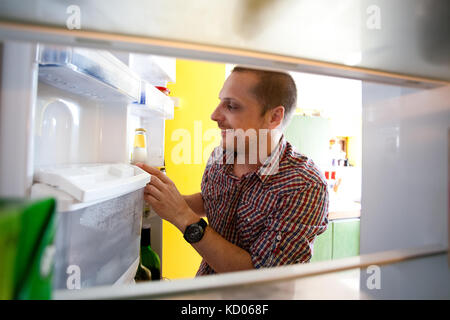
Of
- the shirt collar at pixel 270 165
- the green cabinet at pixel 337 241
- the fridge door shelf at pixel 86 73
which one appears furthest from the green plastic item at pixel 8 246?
the green cabinet at pixel 337 241

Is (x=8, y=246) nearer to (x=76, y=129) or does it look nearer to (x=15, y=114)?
(x=15, y=114)

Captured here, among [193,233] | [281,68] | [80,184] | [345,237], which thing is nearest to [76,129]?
[80,184]

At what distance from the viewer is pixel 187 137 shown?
189 cm

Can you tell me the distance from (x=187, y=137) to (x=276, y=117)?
1.06 metres

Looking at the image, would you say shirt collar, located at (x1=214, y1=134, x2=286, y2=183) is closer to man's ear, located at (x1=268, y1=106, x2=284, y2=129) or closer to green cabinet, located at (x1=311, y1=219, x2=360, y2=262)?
man's ear, located at (x1=268, y1=106, x2=284, y2=129)

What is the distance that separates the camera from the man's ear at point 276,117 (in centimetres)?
96

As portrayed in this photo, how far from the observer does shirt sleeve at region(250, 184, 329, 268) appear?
719 millimetres

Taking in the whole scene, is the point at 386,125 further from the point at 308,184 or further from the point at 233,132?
the point at 233,132

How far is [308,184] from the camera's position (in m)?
0.79

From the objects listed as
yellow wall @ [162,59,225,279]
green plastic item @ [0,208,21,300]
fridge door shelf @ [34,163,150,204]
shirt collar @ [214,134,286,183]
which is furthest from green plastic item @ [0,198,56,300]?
yellow wall @ [162,59,225,279]

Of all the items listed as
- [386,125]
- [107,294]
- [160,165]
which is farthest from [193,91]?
[107,294]

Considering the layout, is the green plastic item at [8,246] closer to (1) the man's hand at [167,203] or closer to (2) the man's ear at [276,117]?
(1) the man's hand at [167,203]

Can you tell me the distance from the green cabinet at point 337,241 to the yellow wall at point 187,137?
0.98 meters

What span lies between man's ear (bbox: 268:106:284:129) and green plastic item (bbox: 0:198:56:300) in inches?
33.1
